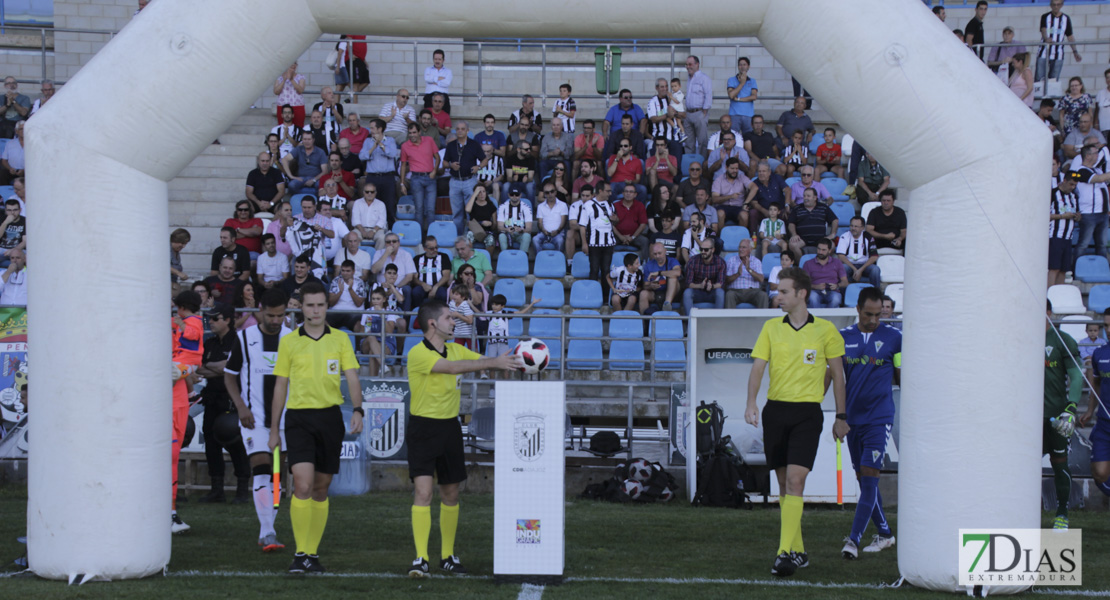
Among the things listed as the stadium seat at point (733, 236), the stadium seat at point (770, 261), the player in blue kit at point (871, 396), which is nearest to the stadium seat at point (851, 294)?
the stadium seat at point (770, 261)

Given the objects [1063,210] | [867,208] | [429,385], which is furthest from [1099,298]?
[429,385]

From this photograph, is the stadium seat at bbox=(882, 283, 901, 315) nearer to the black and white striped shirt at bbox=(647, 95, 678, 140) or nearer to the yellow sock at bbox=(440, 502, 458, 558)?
the black and white striped shirt at bbox=(647, 95, 678, 140)

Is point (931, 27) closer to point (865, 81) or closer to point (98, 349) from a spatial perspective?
point (865, 81)

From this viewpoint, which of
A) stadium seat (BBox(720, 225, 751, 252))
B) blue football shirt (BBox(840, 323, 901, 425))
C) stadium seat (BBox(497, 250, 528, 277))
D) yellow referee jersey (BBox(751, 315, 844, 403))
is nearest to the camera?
yellow referee jersey (BBox(751, 315, 844, 403))

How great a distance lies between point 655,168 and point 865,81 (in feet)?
33.5

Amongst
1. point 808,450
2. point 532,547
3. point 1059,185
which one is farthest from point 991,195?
point 1059,185

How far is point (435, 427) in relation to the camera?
295 inches

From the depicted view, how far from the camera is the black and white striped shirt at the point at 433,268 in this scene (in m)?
15.0

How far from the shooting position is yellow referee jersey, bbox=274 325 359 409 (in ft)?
24.8

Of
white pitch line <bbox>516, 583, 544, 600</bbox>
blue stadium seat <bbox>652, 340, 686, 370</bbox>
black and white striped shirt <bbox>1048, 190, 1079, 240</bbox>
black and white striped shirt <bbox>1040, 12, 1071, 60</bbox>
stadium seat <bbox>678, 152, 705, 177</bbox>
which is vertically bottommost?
white pitch line <bbox>516, 583, 544, 600</bbox>

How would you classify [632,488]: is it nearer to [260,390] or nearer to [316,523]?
[260,390]

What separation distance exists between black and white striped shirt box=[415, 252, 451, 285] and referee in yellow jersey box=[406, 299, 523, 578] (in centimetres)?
742

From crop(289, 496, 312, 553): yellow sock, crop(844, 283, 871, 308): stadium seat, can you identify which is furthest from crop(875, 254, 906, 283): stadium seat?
crop(289, 496, 312, 553): yellow sock

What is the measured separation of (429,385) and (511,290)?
8018 millimetres
